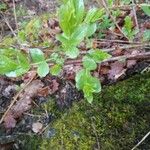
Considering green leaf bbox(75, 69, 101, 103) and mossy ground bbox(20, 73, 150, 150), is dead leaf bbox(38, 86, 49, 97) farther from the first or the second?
green leaf bbox(75, 69, 101, 103)

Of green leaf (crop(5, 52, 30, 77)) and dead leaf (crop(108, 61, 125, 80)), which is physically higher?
green leaf (crop(5, 52, 30, 77))

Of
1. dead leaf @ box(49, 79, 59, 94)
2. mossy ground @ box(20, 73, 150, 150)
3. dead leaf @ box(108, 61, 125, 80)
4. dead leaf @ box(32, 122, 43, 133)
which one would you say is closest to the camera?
mossy ground @ box(20, 73, 150, 150)

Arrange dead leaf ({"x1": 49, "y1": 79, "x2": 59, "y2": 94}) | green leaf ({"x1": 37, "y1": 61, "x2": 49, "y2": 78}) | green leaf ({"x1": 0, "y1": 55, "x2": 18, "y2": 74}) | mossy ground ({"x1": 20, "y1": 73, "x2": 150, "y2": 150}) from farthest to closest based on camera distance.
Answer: dead leaf ({"x1": 49, "y1": 79, "x2": 59, "y2": 94}) < mossy ground ({"x1": 20, "y1": 73, "x2": 150, "y2": 150}) < green leaf ({"x1": 37, "y1": 61, "x2": 49, "y2": 78}) < green leaf ({"x1": 0, "y1": 55, "x2": 18, "y2": 74})

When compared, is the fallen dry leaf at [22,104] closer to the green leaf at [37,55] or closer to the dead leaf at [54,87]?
the dead leaf at [54,87]

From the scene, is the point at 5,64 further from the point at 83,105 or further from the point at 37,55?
the point at 83,105

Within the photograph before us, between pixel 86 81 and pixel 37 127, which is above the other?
pixel 86 81

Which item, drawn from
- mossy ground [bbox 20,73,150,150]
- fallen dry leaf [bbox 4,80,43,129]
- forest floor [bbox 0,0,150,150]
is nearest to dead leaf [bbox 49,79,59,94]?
forest floor [bbox 0,0,150,150]

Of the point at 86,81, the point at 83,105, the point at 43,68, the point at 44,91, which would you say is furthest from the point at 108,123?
the point at 44,91

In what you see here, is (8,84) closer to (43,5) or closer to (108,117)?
(108,117)
